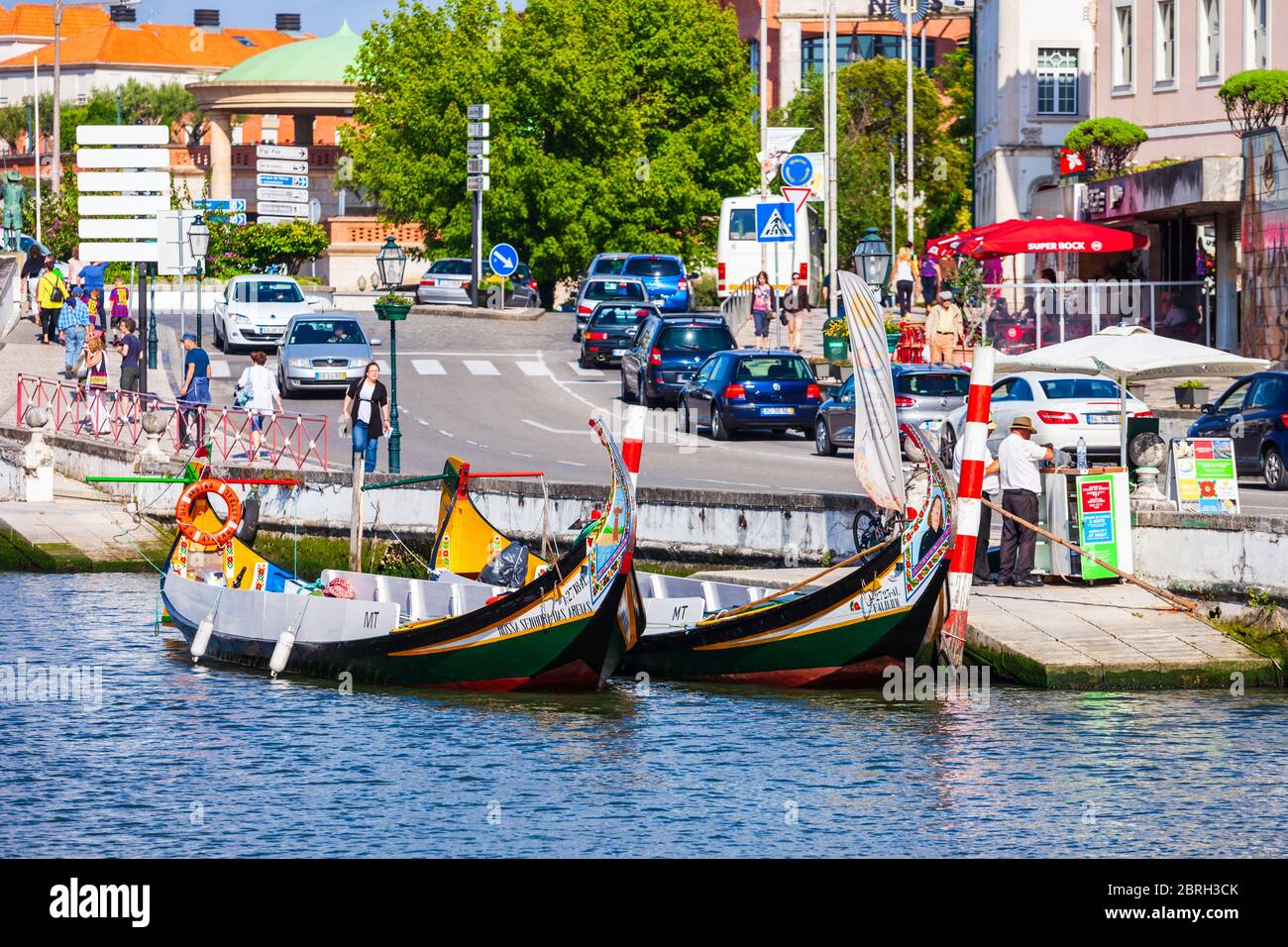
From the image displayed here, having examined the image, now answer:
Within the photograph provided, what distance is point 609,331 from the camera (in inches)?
2085

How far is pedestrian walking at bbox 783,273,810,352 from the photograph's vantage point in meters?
49.9

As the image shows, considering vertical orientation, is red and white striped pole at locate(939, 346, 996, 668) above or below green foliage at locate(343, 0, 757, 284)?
below

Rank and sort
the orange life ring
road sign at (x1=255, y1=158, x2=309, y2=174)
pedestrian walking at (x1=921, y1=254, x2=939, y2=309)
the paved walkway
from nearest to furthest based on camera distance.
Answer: the paved walkway, the orange life ring, pedestrian walking at (x1=921, y1=254, x2=939, y2=309), road sign at (x1=255, y1=158, x2=309, y2=174)

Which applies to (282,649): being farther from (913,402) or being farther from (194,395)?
(913,402)

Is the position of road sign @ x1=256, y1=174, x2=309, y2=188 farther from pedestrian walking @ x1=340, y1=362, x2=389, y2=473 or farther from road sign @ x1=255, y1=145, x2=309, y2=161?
pedestrian walking @ x1=340, y1=362, x2=389, y2=473

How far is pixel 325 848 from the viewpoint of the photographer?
1714 cm

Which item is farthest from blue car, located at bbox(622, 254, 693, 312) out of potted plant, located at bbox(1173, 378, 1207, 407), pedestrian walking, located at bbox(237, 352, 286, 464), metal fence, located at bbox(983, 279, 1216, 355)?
pedestrian walking, located at bbox(237, 352, 286, 464)

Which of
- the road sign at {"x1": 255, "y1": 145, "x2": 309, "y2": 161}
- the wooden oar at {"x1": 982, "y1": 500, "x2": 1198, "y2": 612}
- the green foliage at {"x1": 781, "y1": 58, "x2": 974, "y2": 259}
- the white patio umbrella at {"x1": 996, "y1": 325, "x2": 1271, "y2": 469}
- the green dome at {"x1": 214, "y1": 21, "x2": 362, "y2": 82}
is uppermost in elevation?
the green dome at {"x1": 214, "y1": 21, "x2": 362, "y2": 82}

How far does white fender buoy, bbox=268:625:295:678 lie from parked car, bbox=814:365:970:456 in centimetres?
1461

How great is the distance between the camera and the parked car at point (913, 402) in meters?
37.1

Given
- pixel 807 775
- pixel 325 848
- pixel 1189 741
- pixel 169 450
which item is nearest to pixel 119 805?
pixel 325 848

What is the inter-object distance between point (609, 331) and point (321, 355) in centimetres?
1005

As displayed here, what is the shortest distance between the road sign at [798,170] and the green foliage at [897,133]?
142 ft

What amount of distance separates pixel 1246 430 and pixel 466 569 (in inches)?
493
